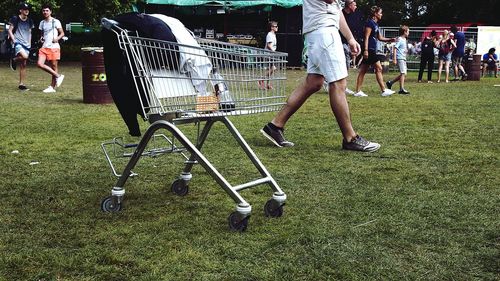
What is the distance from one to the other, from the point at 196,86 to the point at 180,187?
102 cm

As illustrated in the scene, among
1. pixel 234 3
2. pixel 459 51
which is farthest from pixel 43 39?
pixel 459 51

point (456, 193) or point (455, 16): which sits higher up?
point (455, 16)

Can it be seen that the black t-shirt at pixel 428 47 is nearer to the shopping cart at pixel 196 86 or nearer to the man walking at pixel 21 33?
the man walking at pixel 21 33

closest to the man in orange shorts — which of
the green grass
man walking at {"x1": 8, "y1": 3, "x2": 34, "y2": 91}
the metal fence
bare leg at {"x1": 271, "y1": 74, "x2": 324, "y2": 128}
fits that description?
man walking at {"x1": 8, "y1": 3, "x2": 34, "y2": 91}

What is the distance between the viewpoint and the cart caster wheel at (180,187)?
4.49 metres

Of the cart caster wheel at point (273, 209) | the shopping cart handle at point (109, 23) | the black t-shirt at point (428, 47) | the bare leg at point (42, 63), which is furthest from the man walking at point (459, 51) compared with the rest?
the shopping cart handle at point (109, 23)

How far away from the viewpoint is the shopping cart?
3.60 meters

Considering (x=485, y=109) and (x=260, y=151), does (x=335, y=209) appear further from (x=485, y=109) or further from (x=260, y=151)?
(x=485, y=109)

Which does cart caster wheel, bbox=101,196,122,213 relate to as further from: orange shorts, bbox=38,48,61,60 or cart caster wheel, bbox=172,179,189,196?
orange shorts, bbox=38,48,61,60

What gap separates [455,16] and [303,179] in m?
53.7

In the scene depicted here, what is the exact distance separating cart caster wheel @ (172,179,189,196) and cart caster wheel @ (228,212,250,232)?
3.18 ft

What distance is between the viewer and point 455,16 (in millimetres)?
54219

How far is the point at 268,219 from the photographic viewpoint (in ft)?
12.7

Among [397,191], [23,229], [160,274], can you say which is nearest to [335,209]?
[397,191]
